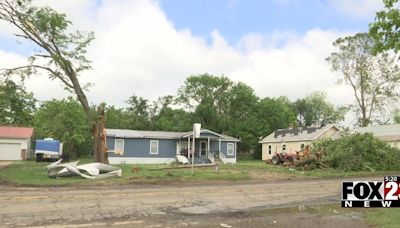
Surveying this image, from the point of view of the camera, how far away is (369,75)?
5566 cm

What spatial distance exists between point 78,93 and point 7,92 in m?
4.70

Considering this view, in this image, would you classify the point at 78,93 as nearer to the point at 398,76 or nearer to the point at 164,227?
the point at 164,227

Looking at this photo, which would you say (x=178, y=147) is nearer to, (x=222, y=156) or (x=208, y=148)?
(x=208, y=148)

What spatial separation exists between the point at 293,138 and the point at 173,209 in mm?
45323

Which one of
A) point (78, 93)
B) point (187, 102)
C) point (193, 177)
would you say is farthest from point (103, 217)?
point (187, 102)

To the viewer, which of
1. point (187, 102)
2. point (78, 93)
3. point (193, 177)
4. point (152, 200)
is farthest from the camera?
point (187, 102)

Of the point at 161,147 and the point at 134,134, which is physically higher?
the point at 134,134

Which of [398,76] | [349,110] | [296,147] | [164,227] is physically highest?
[398,76]

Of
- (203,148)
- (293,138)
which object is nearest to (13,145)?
(203,148)

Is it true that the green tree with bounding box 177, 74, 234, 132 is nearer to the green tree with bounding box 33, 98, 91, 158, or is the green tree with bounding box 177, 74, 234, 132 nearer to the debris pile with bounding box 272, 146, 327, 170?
the green tree with bounding box 33, 98, 91, 158

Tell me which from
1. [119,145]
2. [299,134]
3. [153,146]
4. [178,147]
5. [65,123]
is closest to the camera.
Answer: [119,145]

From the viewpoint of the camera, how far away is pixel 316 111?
89750 mm

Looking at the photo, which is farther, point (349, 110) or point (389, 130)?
point (349, 110)

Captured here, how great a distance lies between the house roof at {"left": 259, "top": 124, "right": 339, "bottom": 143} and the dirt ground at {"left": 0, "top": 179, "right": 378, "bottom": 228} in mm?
38357
